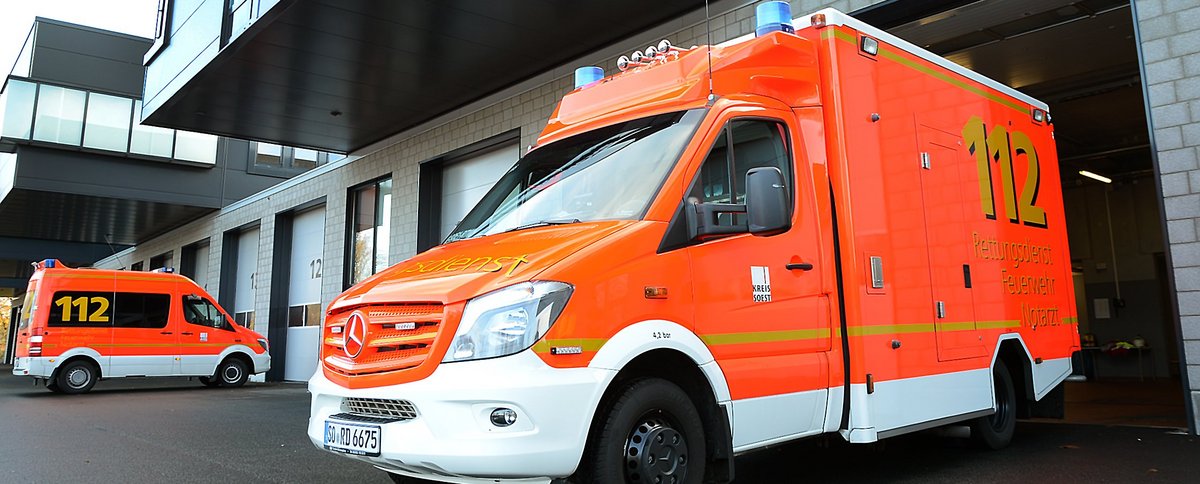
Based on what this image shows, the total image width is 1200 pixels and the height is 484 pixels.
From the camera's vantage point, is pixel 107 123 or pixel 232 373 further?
pixel 107 123

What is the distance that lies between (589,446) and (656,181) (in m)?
1.38

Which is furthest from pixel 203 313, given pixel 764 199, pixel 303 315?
pixel 764 199

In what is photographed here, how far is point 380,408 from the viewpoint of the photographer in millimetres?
3812

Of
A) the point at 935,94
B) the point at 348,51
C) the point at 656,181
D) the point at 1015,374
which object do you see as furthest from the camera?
the point at 348,51

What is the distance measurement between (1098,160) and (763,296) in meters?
16.0

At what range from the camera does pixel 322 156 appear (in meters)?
23.1

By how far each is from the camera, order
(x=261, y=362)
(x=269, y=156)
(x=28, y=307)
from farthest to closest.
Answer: (x=269, y=156)
(x=261, y=362)
(x=28, y=307)

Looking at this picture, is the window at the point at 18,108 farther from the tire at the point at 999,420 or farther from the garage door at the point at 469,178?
the tire at the point at 999,420

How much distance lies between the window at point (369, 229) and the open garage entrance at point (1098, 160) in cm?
1100

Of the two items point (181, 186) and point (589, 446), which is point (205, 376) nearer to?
point (181, 186)

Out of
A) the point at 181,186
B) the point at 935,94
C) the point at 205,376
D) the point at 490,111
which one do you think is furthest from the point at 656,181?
the point at 181,186

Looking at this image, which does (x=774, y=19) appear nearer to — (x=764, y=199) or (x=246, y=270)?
(x=764, y=199)

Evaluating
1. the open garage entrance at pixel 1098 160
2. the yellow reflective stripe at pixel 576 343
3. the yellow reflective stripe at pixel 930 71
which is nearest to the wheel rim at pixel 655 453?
the yellow reflective stripe at pixel 576 343

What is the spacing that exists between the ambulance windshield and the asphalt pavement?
7.27 feet
